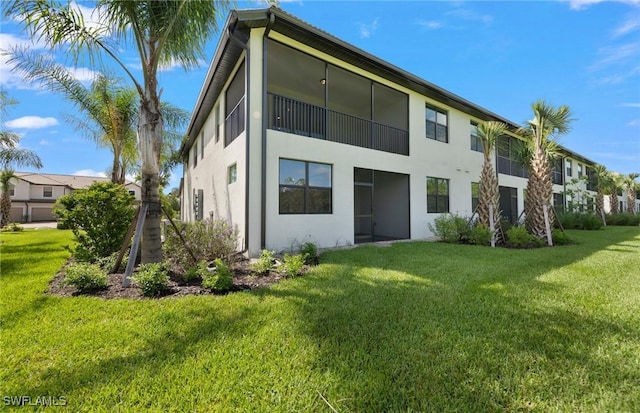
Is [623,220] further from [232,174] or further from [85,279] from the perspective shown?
[85,279]

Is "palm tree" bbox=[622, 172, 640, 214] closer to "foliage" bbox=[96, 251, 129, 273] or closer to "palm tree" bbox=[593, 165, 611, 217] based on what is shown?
"palm tree" bbox=[593, 165, 611, 217]

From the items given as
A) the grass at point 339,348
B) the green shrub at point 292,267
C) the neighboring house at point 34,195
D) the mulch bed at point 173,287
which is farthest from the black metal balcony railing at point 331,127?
the neighboring house at point 34,195

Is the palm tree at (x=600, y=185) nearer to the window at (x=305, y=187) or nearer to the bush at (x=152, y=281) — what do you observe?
the window at (x=305, y=187)

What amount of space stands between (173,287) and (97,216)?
11.0 feet

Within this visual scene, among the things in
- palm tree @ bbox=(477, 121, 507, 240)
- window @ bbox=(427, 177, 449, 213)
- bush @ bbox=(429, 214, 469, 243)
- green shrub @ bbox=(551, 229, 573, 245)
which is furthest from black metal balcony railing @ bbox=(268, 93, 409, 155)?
green shrub @ bbox=(551, 229, 573, 245)

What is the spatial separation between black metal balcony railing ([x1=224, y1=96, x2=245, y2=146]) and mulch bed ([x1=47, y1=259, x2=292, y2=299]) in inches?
200

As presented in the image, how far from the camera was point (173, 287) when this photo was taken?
4.82m

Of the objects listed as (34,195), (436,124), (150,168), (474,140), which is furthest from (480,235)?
(34,195)

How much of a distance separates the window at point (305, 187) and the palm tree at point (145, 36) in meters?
3.59

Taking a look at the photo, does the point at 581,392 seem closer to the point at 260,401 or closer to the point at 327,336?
the point at 327,336

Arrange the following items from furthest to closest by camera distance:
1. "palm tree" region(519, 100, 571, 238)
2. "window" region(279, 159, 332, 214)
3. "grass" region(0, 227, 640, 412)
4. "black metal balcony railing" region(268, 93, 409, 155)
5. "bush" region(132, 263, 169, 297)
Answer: "palm tree" region(519, 100, 571, 238) → "black metal balcony railing" region(268, 93, 409, 155) → "window" region(279, 159, 332, 214) → "bush" region(132, 263, 169, 297) → "grass" region(0, 227, 640, 412)

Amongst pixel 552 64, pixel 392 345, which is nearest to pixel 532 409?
pixel 392 345

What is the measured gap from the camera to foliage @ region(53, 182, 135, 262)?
627cm

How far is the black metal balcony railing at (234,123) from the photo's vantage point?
8.91 metres
